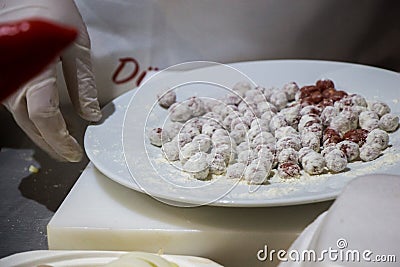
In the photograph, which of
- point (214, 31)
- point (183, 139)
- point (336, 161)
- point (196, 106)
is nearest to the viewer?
point (336, 161)

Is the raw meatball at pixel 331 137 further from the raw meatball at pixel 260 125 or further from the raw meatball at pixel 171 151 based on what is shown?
the raw meatball at pixel 171 151

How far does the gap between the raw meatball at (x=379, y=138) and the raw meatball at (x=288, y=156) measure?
11cm

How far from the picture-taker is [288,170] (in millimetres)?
704

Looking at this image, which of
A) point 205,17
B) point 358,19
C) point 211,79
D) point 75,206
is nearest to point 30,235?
point 75,206

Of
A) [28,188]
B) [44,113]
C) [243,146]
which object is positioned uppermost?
[243,146]

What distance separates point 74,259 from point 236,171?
0.24 metres

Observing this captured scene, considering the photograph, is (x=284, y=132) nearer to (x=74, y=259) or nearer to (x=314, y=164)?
(x=314, y=164)

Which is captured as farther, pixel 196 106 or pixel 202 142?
pixel 196 106

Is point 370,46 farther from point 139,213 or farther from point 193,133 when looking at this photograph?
point 139,213

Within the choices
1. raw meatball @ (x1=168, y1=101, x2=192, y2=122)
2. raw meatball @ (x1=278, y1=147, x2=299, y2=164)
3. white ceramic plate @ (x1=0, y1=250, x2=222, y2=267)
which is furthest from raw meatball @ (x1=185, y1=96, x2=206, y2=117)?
white ceramic plate @ (x1=0, y1=250, x2=222, y2=267)

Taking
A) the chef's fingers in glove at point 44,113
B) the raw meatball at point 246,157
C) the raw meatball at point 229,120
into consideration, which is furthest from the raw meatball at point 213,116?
the chef's fingers in glove at point 44,113

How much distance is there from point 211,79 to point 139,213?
42 cm

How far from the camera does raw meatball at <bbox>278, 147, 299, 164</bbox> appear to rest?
0.73 m

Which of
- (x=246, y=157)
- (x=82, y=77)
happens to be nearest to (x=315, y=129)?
(x=246, y=157)
